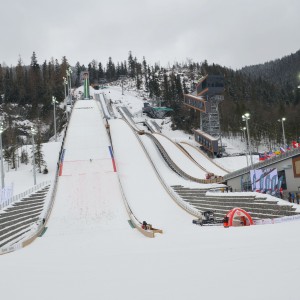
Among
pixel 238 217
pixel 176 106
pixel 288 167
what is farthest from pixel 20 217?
pixel 176 106

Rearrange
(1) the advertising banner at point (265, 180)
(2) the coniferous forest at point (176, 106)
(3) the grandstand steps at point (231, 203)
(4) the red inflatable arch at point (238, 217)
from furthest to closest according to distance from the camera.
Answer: (2) the coniferous forest at point (176, 106)
(1) the advertising banner at point (265, 180)
(3) the grandstand steps at point (231, 203)
(4) the red inflatable arch at point (238, 217)

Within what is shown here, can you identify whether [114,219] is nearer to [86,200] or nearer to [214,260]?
[86,200]

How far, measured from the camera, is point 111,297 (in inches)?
187

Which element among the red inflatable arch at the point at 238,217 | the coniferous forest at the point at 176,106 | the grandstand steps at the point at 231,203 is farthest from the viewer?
the coniferous forest at the point at 176,106

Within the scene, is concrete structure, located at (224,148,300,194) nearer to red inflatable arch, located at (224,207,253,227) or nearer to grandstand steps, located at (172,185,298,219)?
grandstand steps, located at (172,185,298,219)

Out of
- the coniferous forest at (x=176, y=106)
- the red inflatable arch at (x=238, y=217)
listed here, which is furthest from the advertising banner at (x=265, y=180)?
the coniferous forest at (x=176, y=106)

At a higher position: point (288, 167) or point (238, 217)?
point (288, 167)

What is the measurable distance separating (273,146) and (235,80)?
4994 centimetres

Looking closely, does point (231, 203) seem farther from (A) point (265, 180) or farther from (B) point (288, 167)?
(B) point (288, 167)

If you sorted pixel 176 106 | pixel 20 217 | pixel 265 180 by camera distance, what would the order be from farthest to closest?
pixel 176 106 < pixel 20 217 < pixel 265 180

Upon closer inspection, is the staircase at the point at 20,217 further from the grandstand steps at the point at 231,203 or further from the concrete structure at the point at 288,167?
the concrete structure at the point at 288,167

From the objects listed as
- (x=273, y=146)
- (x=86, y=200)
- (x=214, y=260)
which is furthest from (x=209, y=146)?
(x=214, y=260)

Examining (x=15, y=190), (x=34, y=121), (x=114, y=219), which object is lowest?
(x=114, y=219)

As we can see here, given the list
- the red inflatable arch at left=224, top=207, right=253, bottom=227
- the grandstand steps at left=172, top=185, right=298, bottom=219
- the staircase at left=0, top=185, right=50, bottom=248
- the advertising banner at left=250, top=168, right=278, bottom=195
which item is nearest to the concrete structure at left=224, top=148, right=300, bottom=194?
the advertising banner at left=250, top=168, right=278, bottom=195
